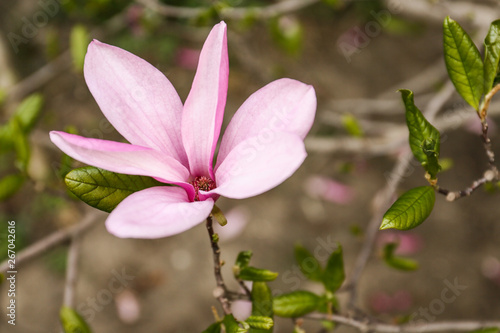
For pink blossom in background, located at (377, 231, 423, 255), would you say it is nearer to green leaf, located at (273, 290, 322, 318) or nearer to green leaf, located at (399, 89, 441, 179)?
green leaf, located at (273, 290, 322, 318)

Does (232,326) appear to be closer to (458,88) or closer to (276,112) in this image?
(276,112)

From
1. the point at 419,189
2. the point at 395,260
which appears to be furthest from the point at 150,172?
the point at 395,260

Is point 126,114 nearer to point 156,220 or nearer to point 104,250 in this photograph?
point 156,220

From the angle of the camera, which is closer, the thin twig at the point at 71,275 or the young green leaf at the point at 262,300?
the young green leaf at the point at 262,300

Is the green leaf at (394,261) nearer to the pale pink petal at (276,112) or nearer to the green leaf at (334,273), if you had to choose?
the green leaf at (334,273)

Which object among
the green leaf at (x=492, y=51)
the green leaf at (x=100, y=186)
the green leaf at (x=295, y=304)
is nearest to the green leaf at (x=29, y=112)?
the green leaf at (x=100, y=186)

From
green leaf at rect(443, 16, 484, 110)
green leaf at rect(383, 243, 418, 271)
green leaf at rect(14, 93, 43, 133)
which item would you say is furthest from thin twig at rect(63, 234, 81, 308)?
green leaf at rect(443, 16, 484, 110)

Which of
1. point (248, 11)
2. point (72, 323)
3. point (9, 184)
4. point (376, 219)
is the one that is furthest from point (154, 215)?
point (248, 11)

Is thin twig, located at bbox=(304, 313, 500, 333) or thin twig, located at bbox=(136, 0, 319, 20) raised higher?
thin twig, located at bbox=(136, 0, 319, 20)
